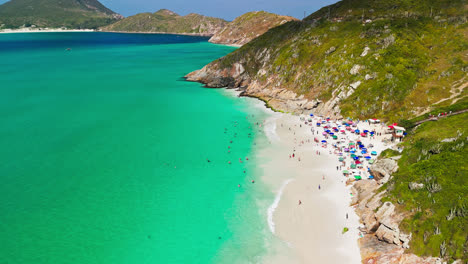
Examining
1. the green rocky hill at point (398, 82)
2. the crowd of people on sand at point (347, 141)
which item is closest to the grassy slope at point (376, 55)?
the green rocky hill at point (398, 82)

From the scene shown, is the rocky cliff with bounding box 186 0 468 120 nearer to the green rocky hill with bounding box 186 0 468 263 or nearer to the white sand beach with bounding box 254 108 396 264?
the green rocky hill with bounding box 186 0 468 263

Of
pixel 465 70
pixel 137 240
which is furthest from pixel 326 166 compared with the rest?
pixel 465 70

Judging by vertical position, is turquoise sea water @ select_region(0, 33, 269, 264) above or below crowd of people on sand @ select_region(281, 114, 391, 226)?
below

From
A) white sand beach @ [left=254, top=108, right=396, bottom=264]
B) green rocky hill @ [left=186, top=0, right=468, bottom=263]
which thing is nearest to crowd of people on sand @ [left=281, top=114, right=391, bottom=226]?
white sand beach @ [left=254, top=108, right=396, bottom=264]

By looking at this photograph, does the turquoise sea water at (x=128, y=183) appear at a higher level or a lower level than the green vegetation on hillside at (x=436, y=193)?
lower

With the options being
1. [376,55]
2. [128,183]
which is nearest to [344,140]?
[376,55]

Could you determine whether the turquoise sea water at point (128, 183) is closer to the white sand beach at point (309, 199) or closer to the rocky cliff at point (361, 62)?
the white sand beach at point (309, 199)
